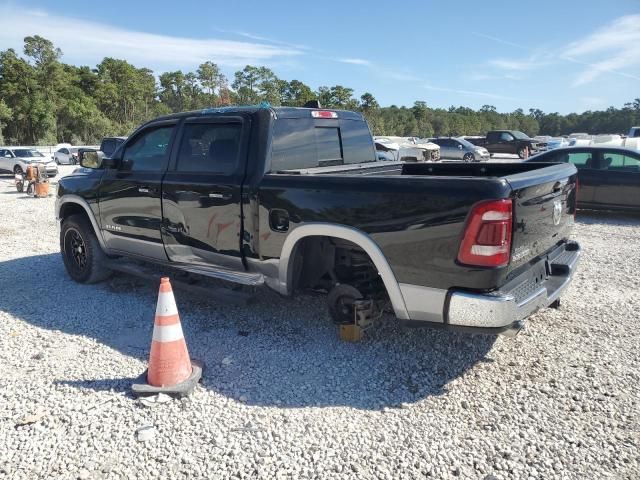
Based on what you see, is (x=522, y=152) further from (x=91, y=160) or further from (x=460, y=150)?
(x=91, y=160)

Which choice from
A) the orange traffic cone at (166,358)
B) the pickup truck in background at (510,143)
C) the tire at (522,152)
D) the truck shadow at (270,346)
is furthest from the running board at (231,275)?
the pickup truck in background at (510,143)

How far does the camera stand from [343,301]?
385 centimetres

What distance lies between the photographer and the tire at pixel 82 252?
18.6 feet

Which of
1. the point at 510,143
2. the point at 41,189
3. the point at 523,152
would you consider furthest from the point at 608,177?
the point at 510,143

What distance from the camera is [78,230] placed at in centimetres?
573

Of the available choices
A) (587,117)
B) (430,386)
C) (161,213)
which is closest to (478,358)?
(430,386)

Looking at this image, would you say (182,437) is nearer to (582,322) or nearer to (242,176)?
(242,176)

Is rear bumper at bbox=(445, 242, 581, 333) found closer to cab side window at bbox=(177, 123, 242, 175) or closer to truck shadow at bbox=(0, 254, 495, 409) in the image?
truck shadow at bbox=(0, 254, 495, 409)

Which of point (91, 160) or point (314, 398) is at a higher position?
point (91, 160)

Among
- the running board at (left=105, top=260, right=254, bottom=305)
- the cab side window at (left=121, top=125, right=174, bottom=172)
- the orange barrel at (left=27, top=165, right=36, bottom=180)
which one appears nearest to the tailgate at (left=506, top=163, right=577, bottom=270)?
the running board at (left=105, top=260, right=254, bottom=305)

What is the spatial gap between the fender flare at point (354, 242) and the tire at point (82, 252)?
2776mm

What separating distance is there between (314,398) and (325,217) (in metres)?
1.26

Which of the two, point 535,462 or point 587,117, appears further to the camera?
point 587,117

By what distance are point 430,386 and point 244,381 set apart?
1.32 meters
